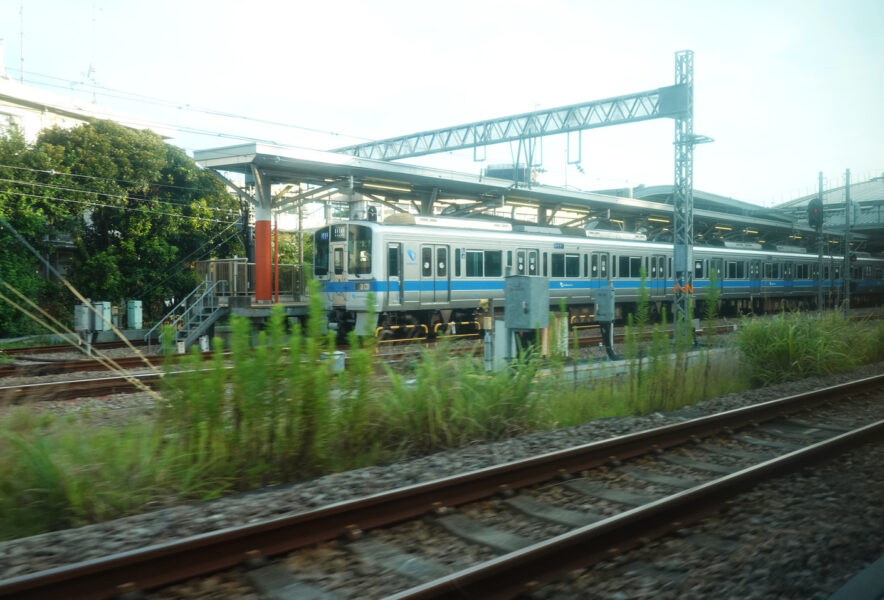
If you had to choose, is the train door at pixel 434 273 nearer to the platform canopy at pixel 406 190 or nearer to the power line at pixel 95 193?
the platform canopy at pixel 406 190

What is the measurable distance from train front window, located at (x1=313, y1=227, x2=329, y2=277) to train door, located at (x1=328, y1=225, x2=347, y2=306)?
0.26m

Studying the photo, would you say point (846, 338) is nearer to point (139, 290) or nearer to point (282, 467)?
point (282, 467)

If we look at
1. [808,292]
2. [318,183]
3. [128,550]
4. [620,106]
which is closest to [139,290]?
[318,183]

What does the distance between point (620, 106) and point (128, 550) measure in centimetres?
2054

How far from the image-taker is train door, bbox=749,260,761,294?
2956 centimetres

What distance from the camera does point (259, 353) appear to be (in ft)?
18.4

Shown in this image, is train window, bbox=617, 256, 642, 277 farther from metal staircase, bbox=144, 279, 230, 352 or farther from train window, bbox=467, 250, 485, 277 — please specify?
metal staircase, bbox=144, 279, 230, 352

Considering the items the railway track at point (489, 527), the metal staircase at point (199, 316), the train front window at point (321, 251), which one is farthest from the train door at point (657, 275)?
the railway track at point (489, 527)

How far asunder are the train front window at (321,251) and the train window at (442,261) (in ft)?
9.75

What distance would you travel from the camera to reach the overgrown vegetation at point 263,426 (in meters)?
4.69

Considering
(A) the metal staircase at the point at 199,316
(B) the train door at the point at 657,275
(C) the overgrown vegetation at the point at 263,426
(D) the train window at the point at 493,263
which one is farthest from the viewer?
(B) the train door at the point at 657,275

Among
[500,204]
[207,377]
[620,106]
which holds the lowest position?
[207,377]

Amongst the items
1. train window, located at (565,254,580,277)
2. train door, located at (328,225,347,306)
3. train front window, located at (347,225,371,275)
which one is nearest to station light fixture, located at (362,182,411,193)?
train door, located at (328,225,347,306)

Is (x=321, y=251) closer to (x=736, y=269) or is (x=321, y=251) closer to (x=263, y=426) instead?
(x=263, y=426)
